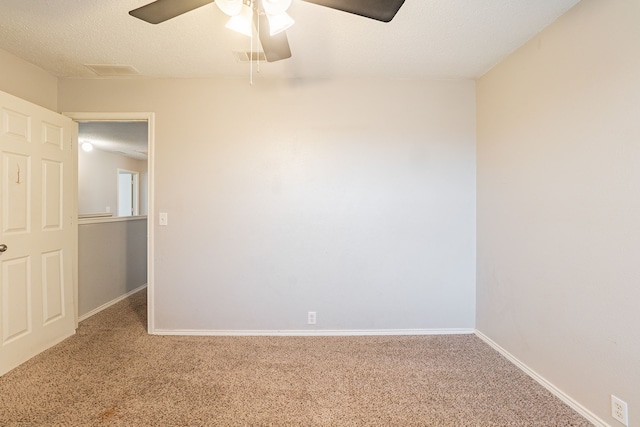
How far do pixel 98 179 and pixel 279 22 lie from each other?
18.5 ft

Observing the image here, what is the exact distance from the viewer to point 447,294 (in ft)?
8.93

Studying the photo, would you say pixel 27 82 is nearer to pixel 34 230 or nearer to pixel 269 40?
pixel 34 230

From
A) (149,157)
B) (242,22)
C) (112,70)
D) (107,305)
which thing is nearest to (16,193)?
(149,157)

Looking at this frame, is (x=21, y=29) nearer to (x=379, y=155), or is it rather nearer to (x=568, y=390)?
(x=379, y=155)

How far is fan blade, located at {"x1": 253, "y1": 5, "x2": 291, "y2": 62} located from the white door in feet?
6.52

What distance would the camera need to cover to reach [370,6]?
4.25 ft

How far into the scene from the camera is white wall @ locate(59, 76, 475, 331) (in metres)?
2.68

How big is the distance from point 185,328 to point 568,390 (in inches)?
116

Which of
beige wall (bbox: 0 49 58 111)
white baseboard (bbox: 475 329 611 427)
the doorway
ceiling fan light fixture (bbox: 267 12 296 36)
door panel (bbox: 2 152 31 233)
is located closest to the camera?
ceiling fan light fixture (bbox: 267 12 296 36)

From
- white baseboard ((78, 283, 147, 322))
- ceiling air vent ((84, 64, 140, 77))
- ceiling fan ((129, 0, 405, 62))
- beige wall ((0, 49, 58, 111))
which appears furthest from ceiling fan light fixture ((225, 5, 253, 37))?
white baseboard ((78, 283, 147, 322))

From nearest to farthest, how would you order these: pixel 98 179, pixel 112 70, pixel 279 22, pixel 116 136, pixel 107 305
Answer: pixel 279 22 < pixel 112 70 < pixel 107 305 < pixel 116 136 < pixel 98 179

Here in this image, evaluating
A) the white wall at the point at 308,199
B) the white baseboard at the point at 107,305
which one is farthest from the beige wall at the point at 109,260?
the white wall at the point at 308,199

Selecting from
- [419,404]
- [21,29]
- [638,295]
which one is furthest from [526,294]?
[21,29]

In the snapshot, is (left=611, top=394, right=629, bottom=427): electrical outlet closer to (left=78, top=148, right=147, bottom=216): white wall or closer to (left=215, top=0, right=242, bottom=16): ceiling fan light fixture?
(left=215, top=0, right=242, bottom=16): ceiling fan light fixture
